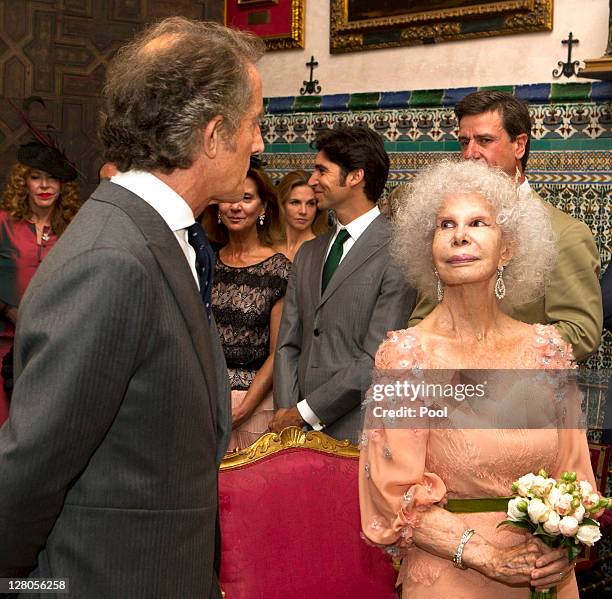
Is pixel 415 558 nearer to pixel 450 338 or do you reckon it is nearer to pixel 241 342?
pixel 450 338

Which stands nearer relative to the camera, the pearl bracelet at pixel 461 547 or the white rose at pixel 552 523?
the white rose at pixel 552 523

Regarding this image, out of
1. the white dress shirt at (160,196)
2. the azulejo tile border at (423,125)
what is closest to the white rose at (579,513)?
→ the white dress shirt at (160,196)

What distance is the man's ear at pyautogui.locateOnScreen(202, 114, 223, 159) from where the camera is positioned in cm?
186

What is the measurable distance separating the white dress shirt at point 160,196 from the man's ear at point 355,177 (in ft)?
8.54

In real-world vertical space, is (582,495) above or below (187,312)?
below

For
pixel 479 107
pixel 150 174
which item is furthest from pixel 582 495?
pixel 479 107

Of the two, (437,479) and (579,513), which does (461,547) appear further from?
(579,513)

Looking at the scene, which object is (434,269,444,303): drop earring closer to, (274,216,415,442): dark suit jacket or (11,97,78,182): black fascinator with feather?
(274,216,415,442): dark suit jacket

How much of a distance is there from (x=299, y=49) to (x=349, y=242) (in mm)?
2805

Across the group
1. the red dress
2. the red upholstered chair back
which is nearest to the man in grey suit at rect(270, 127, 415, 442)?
the red upholstered chair back

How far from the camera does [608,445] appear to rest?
430 cm

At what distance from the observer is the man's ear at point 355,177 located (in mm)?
4426

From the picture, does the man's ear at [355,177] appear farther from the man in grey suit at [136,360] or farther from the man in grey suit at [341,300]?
the man in grey suit at [136,360]

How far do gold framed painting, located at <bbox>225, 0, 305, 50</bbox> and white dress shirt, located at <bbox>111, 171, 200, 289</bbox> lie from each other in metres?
5.04
